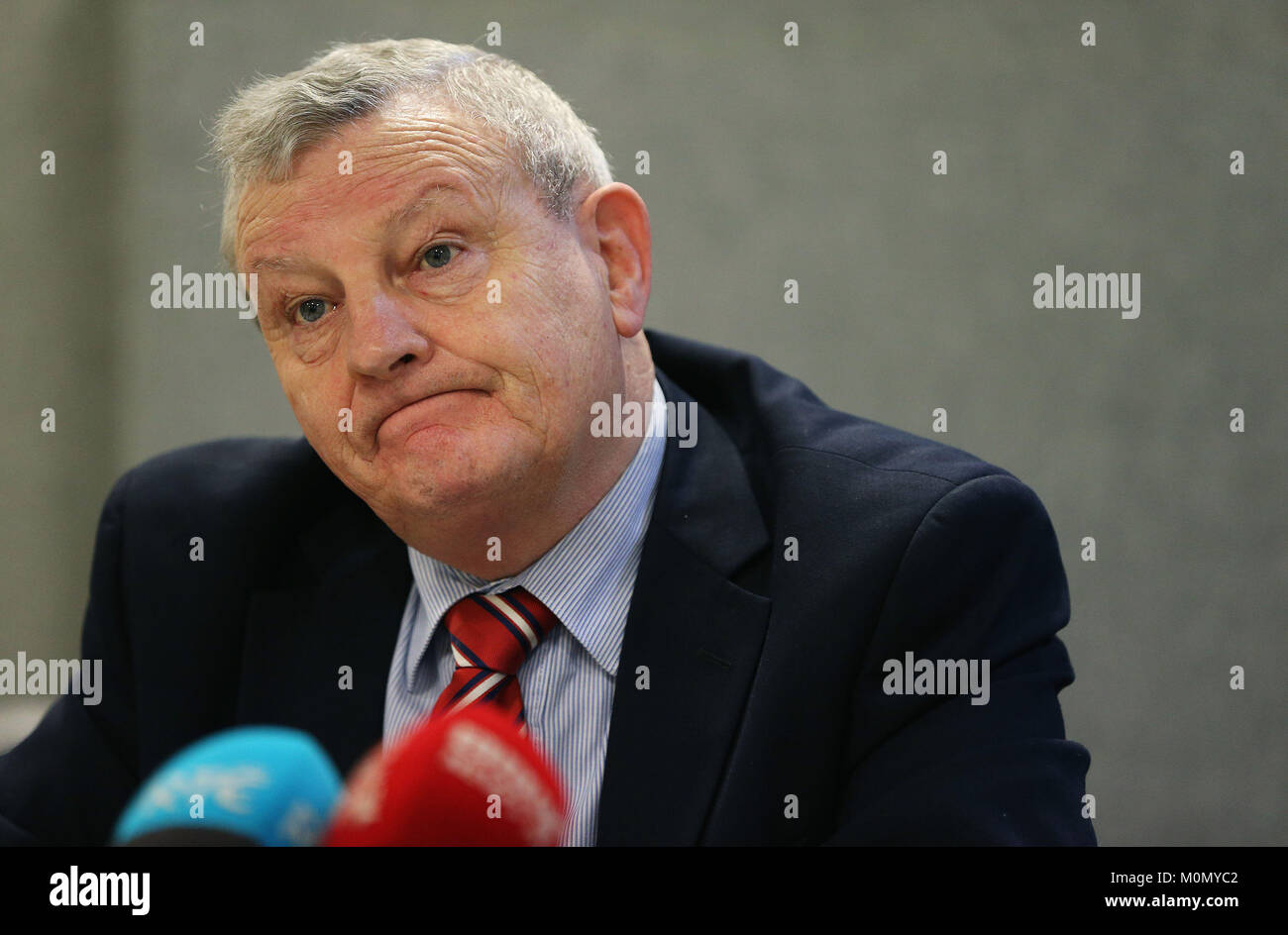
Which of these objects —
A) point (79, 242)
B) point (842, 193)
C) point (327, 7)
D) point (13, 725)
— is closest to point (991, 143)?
point (842, 193)

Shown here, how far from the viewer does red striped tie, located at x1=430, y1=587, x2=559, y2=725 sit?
1.40m

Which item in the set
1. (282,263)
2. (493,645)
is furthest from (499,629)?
(282,263)

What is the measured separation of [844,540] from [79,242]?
260cm

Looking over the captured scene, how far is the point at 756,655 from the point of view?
135 cm

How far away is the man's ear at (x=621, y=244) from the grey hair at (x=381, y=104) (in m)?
0.03

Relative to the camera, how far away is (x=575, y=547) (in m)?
1.47

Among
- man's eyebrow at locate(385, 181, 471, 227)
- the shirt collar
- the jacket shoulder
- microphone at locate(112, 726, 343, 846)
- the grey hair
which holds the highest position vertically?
the grey hair

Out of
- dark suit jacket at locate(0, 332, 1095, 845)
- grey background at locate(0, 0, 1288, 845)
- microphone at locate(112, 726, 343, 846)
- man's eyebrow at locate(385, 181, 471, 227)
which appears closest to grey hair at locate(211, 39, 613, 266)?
man's eyebrow at locate(385, 181, 471, 227)

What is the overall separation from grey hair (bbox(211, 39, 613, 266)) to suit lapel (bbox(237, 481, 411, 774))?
415 millimetres

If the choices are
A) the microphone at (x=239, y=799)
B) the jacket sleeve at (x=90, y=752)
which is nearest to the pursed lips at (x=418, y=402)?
the microphone at (x=239, y=799)

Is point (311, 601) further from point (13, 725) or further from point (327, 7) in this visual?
point (327, 7)

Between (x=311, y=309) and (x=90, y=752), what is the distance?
0.71 m

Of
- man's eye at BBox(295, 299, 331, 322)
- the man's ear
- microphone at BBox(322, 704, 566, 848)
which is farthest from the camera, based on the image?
the man's ear

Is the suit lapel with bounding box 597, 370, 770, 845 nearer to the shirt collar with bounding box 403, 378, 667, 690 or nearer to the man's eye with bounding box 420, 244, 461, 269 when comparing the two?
the shirt collar with bounding box 403, 378, 667, 690
